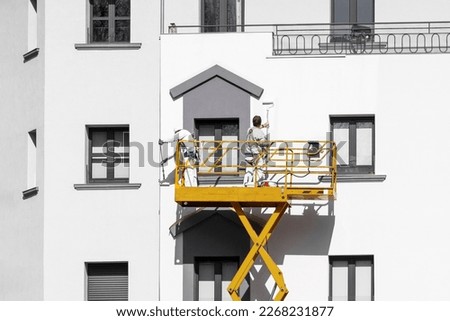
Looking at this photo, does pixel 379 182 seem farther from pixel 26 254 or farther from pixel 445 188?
pixel 26 254

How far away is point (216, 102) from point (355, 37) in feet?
12.1

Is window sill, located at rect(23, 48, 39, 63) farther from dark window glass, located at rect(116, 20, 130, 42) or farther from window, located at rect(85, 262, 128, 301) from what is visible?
window, located at rect(85, 262, 128, 301)

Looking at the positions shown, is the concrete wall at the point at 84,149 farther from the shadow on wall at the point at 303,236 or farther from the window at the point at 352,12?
the window at the point at 352,12

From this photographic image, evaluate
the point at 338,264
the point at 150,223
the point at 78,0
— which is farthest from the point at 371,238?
the point at 78,0

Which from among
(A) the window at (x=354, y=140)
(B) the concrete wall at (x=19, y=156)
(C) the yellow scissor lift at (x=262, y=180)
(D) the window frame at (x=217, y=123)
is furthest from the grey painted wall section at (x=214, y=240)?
(B) the concrete wall at (x=19, y=156)

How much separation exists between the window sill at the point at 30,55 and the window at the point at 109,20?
1342mm

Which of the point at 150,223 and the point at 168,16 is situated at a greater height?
the point at 168,16

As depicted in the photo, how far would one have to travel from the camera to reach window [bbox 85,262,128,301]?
51.7 m

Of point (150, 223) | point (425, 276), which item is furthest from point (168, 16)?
point (425, 276)

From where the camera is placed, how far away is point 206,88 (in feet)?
169

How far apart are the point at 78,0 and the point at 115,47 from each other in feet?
5.01

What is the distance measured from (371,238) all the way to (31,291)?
8.03 metres

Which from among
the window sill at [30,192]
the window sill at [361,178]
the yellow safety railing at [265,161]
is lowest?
the window sill at [30,192]

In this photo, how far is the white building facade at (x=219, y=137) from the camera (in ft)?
167
